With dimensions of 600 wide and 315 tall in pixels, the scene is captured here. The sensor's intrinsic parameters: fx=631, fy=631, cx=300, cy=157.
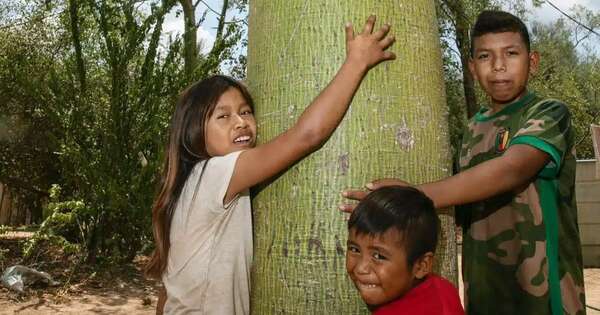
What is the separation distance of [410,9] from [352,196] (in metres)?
0.58

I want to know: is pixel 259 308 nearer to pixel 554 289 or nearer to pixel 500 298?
pixel 500 298

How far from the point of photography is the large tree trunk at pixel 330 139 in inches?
65.1

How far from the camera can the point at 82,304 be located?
6793 millimetres

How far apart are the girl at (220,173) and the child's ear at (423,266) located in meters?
0.40

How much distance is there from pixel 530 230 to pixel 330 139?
0.63 meters

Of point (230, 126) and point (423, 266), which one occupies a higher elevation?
point (230, 126)

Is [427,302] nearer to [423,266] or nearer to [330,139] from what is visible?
[423,266]

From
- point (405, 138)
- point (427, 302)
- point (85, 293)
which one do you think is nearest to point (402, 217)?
point (427, 302)

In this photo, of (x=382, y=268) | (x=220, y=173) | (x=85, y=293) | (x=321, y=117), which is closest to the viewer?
(x=382, y=268)

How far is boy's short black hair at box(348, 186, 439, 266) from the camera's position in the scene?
144 cm

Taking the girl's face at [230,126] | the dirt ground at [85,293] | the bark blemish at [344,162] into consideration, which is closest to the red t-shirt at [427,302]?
the bark blemish at [344,162]

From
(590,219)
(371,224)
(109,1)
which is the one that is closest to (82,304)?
(109,1)

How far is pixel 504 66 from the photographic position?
6.15ft

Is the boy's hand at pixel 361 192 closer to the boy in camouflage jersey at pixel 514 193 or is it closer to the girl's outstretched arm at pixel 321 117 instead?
the boy in camouflage jersey at pixel 514 193
